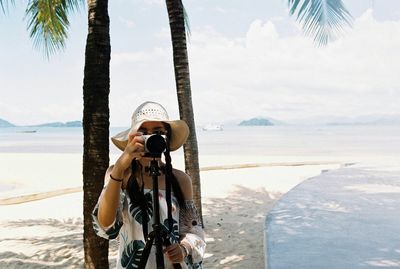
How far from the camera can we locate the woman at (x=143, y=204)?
1718 millimetres

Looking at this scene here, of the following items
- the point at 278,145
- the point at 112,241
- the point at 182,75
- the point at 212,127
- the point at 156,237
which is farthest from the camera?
the point at 212,127

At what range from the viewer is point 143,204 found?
5.77 ft

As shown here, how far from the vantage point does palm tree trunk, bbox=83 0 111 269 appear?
359 centimetres

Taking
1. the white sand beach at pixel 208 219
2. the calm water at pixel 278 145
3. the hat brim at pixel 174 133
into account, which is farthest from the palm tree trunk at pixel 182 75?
the calm water at pixel 278 145

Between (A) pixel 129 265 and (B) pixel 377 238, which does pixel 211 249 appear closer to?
(B) pixel 377 238

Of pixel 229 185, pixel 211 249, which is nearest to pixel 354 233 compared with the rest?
pixel 211 249

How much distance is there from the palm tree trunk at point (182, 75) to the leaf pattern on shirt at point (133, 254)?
16.1 ft

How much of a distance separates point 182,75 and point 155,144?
5.04m

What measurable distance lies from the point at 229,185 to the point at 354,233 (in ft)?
28.1

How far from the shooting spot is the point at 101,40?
368cm

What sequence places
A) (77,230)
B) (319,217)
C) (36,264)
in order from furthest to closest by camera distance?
(77,230)
(36,264)
(319,217)

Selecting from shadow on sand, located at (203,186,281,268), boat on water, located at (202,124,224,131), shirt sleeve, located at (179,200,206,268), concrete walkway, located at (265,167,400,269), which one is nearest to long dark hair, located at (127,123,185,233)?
shirt sleeve, located at (179,200,206,268)

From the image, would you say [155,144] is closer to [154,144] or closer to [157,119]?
[154,144]

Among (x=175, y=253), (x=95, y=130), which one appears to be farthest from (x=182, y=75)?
(x=175, y=253)
